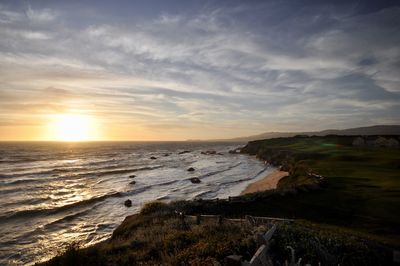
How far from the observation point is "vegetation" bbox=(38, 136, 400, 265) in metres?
9.95

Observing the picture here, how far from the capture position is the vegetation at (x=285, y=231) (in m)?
9.95

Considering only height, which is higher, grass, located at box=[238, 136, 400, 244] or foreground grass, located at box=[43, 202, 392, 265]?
foreground grass, located at box=[43, 202, 392, 265]

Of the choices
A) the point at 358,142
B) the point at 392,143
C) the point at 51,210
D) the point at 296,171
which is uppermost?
the point at 358,142

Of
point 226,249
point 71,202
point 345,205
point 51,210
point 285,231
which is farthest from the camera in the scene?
point 71,202

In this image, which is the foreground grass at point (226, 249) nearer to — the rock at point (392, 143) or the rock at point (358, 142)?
the rock at point (392, 143)

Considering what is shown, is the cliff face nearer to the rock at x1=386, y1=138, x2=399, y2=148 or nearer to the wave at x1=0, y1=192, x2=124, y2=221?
the wave at x1=0, y1=192, x2=124, y2=221

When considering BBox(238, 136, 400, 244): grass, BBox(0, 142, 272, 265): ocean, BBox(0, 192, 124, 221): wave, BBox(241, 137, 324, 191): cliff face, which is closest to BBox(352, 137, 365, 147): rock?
BBox(241, 137, 324, 191): cliff face

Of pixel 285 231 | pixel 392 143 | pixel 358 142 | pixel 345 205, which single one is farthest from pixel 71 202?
pixel 392 143

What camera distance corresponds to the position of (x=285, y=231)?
447 inches

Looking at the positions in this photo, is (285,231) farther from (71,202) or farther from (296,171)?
(296,171)

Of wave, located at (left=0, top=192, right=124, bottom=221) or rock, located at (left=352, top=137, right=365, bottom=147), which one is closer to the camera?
wave, located at (left=0, top=192, right=124, bottom=221)

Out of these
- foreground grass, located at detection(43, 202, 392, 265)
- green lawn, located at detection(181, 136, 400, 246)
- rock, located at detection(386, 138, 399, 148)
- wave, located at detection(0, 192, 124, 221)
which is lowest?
wave, located at detection(0, 192, 124, 221)

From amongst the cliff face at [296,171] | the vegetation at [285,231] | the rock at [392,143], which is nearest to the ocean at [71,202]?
the vegetation at [285,231]

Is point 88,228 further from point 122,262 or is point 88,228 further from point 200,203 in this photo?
point 122,262
